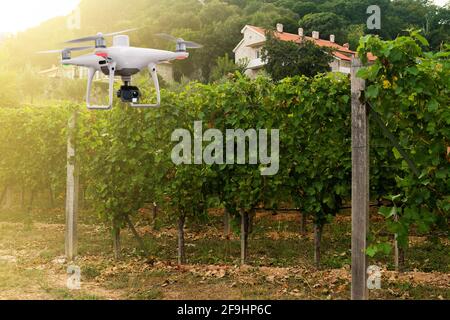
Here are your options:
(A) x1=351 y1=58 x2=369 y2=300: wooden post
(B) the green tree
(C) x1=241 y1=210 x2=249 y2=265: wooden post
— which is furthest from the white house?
(A) x1=351 y1=58 x2=369 y2=300: wooden post

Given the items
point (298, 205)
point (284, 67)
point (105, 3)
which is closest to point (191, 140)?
point (298, 205)

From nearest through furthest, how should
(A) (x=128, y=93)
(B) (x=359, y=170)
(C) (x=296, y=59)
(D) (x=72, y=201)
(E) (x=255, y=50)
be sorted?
1. (A) (x=128, y=93)
2. (B) (x=359, y=170)
3. (D) (x=72, y=201)
4. (C) (x=296, y=59)
5. (E) (x=255, y=50)

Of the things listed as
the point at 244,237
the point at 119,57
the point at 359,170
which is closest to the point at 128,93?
A: the point at 119,57

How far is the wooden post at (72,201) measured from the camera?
10.0 metres

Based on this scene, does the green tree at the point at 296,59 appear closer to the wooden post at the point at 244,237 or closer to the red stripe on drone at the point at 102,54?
the wooden post at the point at 244,237

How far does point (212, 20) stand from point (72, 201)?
45406mm

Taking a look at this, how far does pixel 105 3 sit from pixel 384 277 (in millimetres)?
48908

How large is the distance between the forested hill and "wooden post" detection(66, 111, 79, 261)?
106ft

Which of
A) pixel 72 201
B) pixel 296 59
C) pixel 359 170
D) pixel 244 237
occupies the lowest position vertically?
pixel 244 237

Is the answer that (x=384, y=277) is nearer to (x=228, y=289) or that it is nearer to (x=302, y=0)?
(x=228, y=289)

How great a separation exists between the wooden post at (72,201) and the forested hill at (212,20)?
32207mm

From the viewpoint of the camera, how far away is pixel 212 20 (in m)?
53.2

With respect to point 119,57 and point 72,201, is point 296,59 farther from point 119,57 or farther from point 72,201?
point 119,57

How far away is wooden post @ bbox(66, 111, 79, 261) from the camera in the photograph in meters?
10.0
